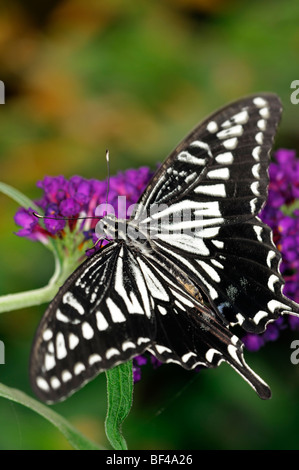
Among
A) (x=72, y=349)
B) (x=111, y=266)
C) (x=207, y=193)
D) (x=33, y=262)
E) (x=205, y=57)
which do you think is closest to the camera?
(x=72, y=349)

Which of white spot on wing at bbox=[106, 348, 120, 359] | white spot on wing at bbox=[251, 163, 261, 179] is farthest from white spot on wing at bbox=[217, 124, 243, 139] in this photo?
white spot on wing at bbox=[106, 348, 120, 359]

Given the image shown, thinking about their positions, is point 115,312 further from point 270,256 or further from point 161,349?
point 270,256

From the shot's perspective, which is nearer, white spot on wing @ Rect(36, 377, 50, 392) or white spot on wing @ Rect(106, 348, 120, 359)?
white spot on wing @ Rect(36, 377, 50, 392)

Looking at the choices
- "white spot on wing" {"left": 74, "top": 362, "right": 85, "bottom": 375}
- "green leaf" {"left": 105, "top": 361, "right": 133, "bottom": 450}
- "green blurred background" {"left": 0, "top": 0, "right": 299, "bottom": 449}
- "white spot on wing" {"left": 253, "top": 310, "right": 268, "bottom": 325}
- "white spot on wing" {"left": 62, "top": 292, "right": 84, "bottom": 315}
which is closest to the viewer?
"white spot on wing" {"left": 74, "top": 362, "right": 85, "bottom": 375}

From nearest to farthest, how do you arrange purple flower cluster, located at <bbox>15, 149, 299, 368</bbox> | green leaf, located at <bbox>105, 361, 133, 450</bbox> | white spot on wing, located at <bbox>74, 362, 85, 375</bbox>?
white spot on wing, located at <bbox>74, 362, 85, 375</bbox>, green leaf, located at <bbox>105, 361, 133, 450</bbox>, purple flower cluster, located at <bbox>15, 149, 299, 368</bbox>

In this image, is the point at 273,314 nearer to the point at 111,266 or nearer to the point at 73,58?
the point at 111,266

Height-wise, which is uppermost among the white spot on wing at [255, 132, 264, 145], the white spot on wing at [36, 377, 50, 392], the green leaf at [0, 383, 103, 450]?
the white spot on wing at [255, 132, 264, 145]

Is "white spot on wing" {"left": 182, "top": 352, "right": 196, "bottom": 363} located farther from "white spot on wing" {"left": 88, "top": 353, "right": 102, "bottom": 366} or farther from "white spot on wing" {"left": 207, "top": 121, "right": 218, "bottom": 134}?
"white spot on wing" {"left": 207, "top": 121, "right": 218, "bottom": 134}

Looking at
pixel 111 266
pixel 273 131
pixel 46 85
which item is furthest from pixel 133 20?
pixel 111 266
